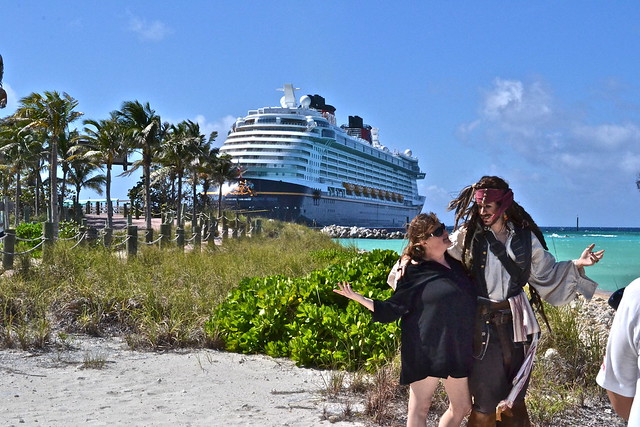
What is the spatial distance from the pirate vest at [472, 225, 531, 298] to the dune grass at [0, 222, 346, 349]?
4.18 meters

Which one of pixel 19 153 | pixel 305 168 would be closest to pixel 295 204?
pixel 305 168

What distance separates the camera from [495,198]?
3.24m

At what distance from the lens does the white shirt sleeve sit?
144cm

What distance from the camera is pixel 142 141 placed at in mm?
33000

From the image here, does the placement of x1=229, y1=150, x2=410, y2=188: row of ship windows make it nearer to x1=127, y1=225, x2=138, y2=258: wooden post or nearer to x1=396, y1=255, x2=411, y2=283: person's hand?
x1=127, y1=225, x2=138, y2=258: wooden post

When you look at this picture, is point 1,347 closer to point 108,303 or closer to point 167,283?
point 108,303

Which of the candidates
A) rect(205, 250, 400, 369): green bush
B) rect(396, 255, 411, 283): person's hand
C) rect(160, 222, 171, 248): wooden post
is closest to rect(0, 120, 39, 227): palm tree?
rect(160, 222, 171, 248): wooden post

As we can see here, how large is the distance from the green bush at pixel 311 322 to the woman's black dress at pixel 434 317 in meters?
2.16

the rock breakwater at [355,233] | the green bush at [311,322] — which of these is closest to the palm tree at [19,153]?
the rock breakwater at [355,233]

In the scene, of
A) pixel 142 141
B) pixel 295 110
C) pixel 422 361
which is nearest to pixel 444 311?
pixel 422 361

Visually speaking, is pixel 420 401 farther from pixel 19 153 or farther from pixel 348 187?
pixel 348 187

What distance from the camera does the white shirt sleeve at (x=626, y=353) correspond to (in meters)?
1.44

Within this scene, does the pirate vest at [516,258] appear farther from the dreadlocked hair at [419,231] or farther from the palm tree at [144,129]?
the palm tree at [144,129]

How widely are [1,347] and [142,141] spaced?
2749 centimetres
